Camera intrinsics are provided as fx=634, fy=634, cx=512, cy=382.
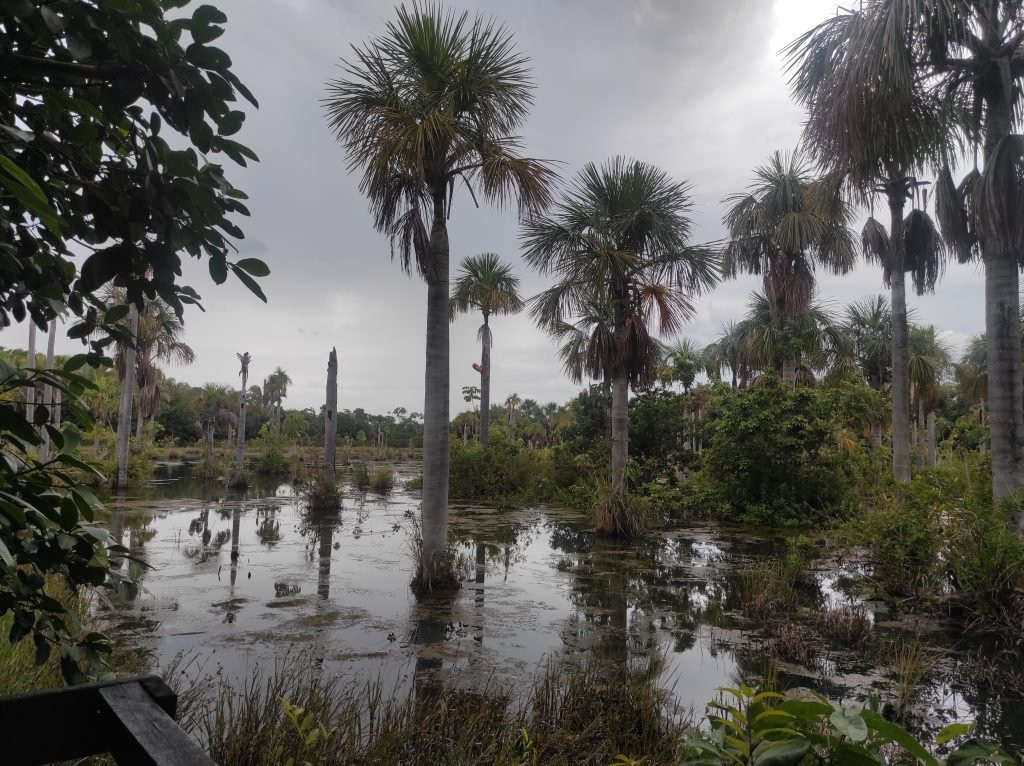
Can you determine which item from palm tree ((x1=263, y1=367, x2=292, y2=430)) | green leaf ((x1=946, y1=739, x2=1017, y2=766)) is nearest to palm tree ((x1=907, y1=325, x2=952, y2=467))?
green leaf ((x1=946, y1=739, x2=1017, y2=766))

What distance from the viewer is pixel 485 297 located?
88.1ft

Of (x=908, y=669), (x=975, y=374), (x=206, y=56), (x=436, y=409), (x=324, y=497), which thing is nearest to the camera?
(x=206, y=56)

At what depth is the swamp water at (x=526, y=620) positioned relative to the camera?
5.61 m

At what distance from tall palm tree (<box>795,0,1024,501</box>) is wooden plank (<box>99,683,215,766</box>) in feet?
28.9

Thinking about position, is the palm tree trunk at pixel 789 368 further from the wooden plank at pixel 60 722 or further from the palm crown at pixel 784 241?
the wooden plank at pixel 60 722

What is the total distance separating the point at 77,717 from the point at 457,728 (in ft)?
11.3

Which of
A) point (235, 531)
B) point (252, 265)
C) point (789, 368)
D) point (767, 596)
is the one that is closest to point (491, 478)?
point (235, 531)

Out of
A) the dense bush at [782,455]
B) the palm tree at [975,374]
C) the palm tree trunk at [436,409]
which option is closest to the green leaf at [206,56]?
the palm tree trunk at [436,409]

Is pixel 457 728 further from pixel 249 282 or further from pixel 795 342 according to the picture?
pixel 795 342

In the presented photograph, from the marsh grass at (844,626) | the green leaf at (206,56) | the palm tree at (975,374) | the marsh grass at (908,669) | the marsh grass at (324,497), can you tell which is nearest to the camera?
the green leaf at (206,56)

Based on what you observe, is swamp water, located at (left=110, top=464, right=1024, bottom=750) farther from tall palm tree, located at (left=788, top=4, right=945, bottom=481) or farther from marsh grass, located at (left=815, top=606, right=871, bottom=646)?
tall palm tree, located at (left=788, top=4, right=945, bottom=481)

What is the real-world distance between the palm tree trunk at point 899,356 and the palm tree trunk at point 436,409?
32.4 feet

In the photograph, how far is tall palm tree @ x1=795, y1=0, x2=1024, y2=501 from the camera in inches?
290

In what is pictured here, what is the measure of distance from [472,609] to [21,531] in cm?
688
